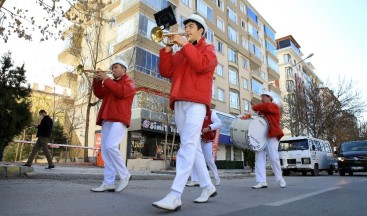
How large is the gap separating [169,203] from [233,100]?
36.2 m

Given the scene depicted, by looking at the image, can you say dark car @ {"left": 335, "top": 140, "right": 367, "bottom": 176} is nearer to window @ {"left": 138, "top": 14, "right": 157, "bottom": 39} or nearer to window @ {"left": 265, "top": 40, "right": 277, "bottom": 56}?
window @ {"left": 138, "top": 14, "right": 157, "bottom": 39}

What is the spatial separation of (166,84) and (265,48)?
30.6 metres

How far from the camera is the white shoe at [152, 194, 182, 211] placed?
3.20m

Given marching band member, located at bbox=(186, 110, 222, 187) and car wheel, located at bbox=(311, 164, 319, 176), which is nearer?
marching band member, located at bbox=(186, 110, 222, 187)

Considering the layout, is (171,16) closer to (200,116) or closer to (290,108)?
(200,116)

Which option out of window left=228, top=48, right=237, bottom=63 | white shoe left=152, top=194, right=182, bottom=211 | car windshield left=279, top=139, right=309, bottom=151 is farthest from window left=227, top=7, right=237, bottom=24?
white shoe left=152, top=194, right=182, bottom=211

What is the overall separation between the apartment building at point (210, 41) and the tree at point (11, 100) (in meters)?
6.90

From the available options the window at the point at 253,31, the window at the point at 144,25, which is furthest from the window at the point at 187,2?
the window at the point at 253,31

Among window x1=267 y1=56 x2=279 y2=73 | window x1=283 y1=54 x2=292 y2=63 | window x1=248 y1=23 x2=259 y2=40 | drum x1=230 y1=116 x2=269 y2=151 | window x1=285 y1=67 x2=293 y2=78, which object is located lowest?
drum x1=230 y1=116 x2=269 y2=151

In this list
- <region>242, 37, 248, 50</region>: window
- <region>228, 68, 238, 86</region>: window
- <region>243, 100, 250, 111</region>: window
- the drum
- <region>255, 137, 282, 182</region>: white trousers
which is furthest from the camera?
<region>242, 37, 248, 50</region>: window

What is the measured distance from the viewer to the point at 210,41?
36250mm

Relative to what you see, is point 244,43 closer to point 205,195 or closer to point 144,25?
point 144,25

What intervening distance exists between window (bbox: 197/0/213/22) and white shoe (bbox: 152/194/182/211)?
34.1 m

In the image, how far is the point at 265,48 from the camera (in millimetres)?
52031
